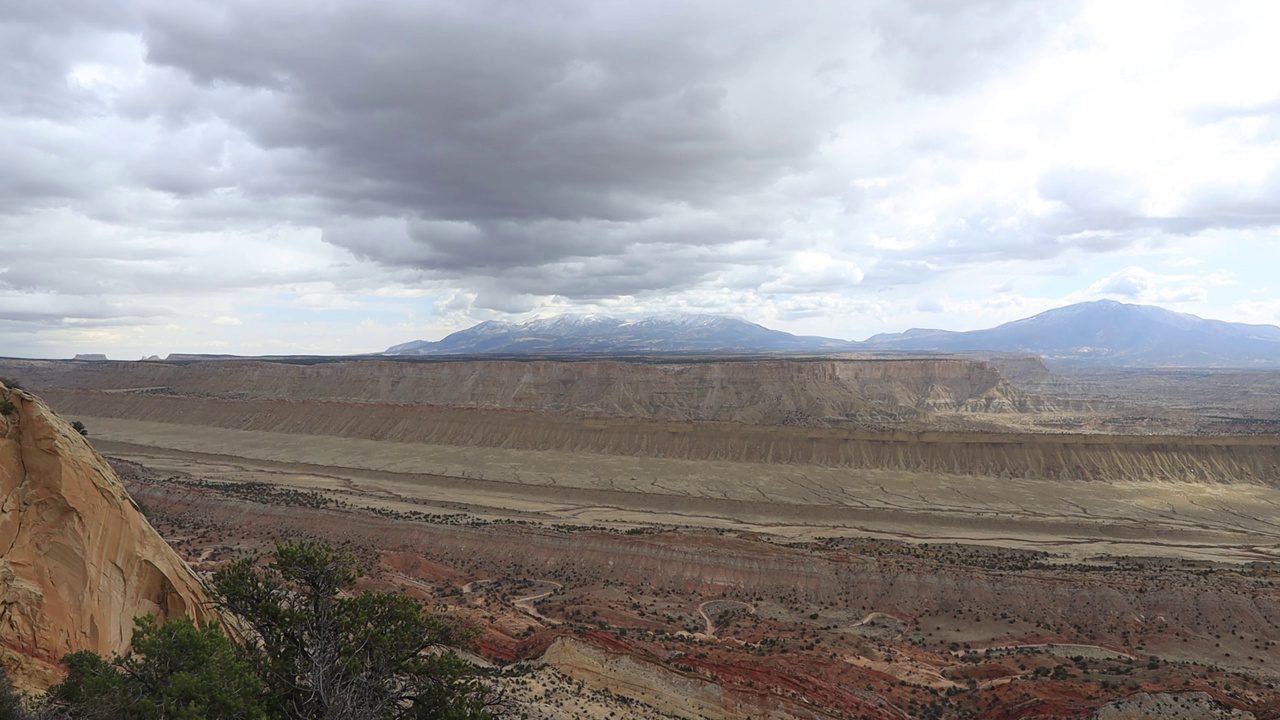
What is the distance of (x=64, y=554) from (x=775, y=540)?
4230 cm

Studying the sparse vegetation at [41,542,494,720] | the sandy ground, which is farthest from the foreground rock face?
the sandy ground

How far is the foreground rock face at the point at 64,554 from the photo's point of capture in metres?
12.4

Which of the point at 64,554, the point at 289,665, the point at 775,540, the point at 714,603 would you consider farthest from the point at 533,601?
the point at 289,665

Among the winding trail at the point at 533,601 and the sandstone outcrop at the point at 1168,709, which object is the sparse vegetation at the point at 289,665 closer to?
the winding trail at the point at 533,601

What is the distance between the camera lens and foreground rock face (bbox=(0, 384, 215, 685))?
1239cm

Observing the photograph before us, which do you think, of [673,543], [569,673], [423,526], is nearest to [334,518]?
[423,526]

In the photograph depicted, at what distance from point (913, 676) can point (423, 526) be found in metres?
31.9

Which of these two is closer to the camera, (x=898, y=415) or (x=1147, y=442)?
(x=1147, y=442)

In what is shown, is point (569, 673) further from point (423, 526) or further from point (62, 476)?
point (423, 526)

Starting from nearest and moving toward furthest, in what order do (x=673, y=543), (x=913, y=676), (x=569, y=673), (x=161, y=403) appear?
(x=569, y=673), (x=913, y=676), (x=673, y=543), (x=161, y=403)

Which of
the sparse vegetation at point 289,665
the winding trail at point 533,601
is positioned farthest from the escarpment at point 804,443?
the sparse vegetation at point 289,665

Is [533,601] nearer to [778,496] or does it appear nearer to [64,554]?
[64,554]

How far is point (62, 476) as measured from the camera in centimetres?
1400

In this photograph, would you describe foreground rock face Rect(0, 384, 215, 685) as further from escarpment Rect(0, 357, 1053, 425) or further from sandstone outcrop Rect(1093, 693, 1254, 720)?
escarpment Rect(0, 357, 1053, 425)
